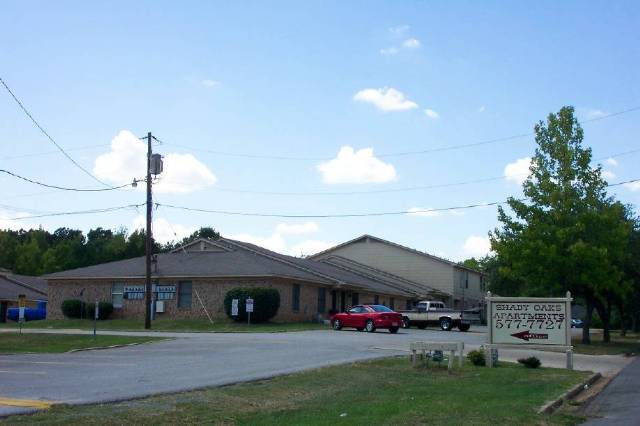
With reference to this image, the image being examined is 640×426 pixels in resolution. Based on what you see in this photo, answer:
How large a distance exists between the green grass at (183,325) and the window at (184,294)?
1.75m

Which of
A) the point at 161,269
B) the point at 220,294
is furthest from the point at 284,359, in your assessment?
the point at 161,269

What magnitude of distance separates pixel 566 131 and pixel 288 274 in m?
16.9

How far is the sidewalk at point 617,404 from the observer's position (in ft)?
37.9

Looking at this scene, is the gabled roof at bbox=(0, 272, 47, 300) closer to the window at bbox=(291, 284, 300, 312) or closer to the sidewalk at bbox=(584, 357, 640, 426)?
the window at bbox=(291, 284, 300, 312)

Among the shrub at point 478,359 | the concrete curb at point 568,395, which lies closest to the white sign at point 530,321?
the shrub at point 478,359

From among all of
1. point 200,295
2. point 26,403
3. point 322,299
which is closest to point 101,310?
point 200,295

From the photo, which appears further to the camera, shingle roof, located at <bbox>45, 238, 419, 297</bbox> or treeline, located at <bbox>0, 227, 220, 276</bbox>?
treeline, located at <bbox>0, 227, 220, 276</bbox>

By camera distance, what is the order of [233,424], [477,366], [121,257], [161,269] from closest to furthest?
[233,424] < [477,366] < [161,269] < [121,257]

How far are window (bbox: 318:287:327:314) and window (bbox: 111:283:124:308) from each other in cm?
1230

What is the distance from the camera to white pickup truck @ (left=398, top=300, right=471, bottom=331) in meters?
47.3

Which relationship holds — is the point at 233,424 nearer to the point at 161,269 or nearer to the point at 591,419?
the point at 591,419

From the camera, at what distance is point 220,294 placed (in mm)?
43625

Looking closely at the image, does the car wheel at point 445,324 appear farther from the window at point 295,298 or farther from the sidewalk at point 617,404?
the sidewalk at point 617,404

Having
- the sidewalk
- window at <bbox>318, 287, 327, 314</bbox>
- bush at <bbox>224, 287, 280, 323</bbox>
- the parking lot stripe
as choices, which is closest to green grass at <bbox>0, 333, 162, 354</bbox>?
bush at <bbox>224, 287, 280, 323</bbox>
